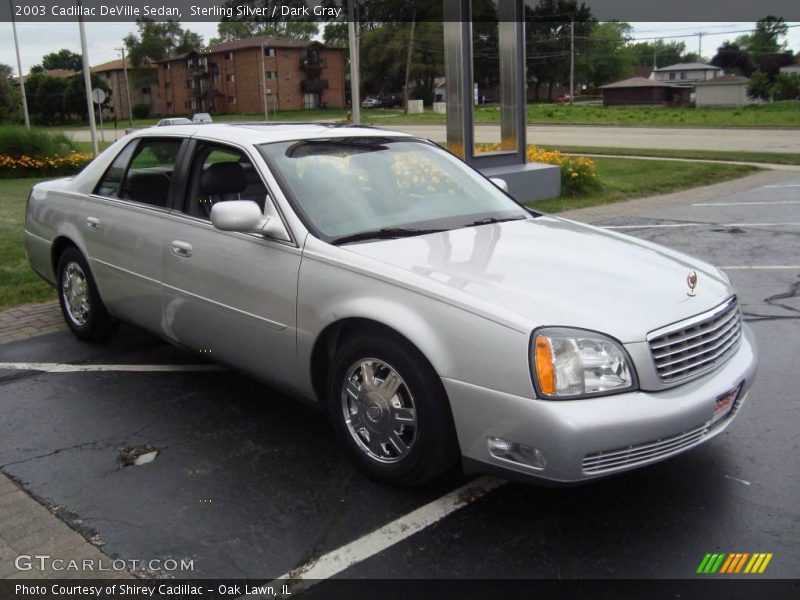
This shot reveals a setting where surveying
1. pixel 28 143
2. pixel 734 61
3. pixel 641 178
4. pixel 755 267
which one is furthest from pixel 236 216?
pixel 734 61

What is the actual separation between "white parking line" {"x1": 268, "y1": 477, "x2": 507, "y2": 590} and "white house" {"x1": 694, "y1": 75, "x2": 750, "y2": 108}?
7696 centimetres

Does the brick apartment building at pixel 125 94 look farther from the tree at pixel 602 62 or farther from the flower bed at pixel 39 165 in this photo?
the flower bed at pixel 39 165

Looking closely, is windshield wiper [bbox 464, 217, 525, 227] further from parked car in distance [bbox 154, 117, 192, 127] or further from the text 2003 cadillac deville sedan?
parked car in distance [bbox 154, 117, 192, 127]

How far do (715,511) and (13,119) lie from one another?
61915mm

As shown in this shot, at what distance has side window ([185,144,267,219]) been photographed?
480 centimetres

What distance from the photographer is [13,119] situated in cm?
5691

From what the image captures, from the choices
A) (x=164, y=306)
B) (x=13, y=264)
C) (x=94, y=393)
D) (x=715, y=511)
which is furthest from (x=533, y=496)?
(x=13, y=264)

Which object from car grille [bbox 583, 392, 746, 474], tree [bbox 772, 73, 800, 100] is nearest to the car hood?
car grille [bbox 583, 392, 746, 474]

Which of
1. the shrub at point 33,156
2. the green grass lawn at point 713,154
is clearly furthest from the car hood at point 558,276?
the green grass lawn at point 713,154

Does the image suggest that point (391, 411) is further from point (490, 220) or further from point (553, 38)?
point (553, 38)

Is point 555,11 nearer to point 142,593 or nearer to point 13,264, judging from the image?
point 13,264

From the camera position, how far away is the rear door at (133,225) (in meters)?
5.02

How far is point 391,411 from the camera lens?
3609 millimetres

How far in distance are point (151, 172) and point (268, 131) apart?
1043mm
